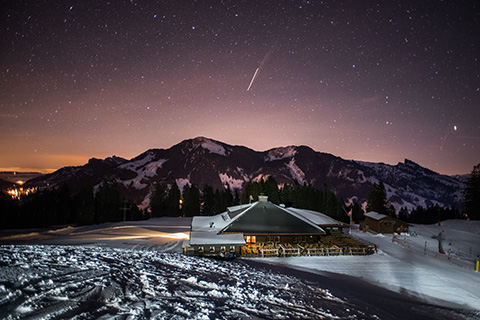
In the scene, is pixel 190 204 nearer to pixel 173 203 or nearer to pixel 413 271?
pixel 173 203

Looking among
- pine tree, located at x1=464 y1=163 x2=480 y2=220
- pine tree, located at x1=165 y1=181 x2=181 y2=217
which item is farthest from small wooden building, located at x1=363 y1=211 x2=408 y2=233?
pine tree, located at x1=165 y1=181 x2=181 y2=217

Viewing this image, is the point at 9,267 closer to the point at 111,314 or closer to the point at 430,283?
the point at 111,314

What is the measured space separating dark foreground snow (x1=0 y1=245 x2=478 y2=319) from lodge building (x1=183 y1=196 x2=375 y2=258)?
7.18 metres

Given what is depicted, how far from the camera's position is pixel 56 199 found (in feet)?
176

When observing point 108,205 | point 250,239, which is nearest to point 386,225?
point 250,239

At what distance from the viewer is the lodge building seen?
69.9 ft

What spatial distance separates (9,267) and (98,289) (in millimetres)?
3881

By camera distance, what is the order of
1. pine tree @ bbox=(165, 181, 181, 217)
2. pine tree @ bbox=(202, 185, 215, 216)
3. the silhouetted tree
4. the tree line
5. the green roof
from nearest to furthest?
the green roof < the tree line < the silhouetted tree < pine tree @ bbox=(165, 181, 181, 217) < pine tree @ bbox=(202, 185, 215, 216)

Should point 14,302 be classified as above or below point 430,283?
above

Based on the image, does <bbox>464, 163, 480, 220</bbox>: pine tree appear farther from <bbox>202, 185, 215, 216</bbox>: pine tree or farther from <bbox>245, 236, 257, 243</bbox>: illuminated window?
<bbox>202, 185, 215, 216</bbox>: pine tree

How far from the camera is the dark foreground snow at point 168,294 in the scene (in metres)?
7.22

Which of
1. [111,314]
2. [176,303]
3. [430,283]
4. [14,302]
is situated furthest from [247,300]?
[430,283]

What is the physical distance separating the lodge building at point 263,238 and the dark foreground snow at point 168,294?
23.6 feet

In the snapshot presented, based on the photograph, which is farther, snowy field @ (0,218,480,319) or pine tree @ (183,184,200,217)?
pine tree @ (183,184,200,217)
